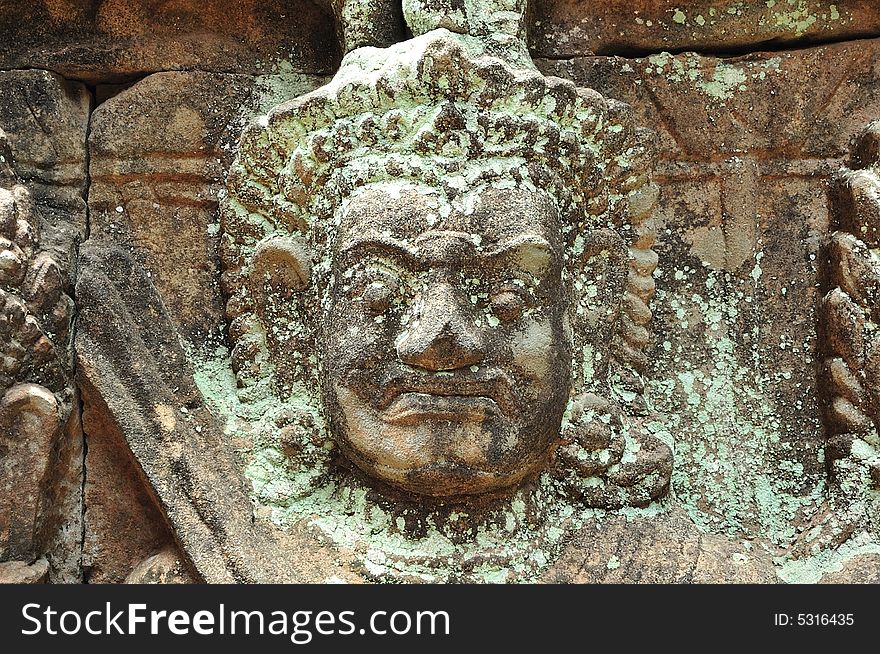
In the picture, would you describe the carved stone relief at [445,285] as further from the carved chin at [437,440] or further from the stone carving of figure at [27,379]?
the stone carving of figure at [27,379]

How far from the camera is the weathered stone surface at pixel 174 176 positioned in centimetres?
284

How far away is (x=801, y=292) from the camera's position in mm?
2883

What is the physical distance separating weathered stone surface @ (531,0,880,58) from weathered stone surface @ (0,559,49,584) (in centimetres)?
161

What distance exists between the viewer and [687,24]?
2.99 metres

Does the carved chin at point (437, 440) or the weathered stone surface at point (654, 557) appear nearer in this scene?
the carved chin at point (437, 440)

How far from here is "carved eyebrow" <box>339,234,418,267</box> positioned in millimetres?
2490

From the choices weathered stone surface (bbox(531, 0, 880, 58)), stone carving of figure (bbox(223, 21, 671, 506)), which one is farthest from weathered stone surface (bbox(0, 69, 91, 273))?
weathered stone surface (bbox(531, 0, 880, 58))

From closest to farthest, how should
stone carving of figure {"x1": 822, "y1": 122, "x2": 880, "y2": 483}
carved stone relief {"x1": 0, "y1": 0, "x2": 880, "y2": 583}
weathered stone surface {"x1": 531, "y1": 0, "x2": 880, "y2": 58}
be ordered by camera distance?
1. carved stone relief {"x1": 0, "y1": 0, "x2": 880, "y2": 583}
2. stone carving of figure {"x1": 822, "y1": 122, "x2": 880, "y2": 483}
3. weathered stone surface {"x1": 531, "y1": 0, "x2": 880, "y2": 58}

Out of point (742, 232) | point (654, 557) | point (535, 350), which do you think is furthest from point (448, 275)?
point (742, 232)

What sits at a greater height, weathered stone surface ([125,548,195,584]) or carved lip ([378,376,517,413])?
carved lip ([378,376,517,413])

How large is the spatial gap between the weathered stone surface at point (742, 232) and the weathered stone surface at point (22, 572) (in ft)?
4.46

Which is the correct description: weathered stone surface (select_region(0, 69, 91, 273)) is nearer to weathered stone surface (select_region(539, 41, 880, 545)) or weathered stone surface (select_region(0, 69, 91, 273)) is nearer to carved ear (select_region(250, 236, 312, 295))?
carved ear (select_region(250, 236, 312, 295))

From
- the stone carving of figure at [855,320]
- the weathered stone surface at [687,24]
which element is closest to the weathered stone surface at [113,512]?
the weathered stone surface at [687,24]

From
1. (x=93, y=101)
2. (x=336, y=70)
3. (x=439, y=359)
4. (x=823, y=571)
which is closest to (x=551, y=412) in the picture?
(x=439, y=359)
